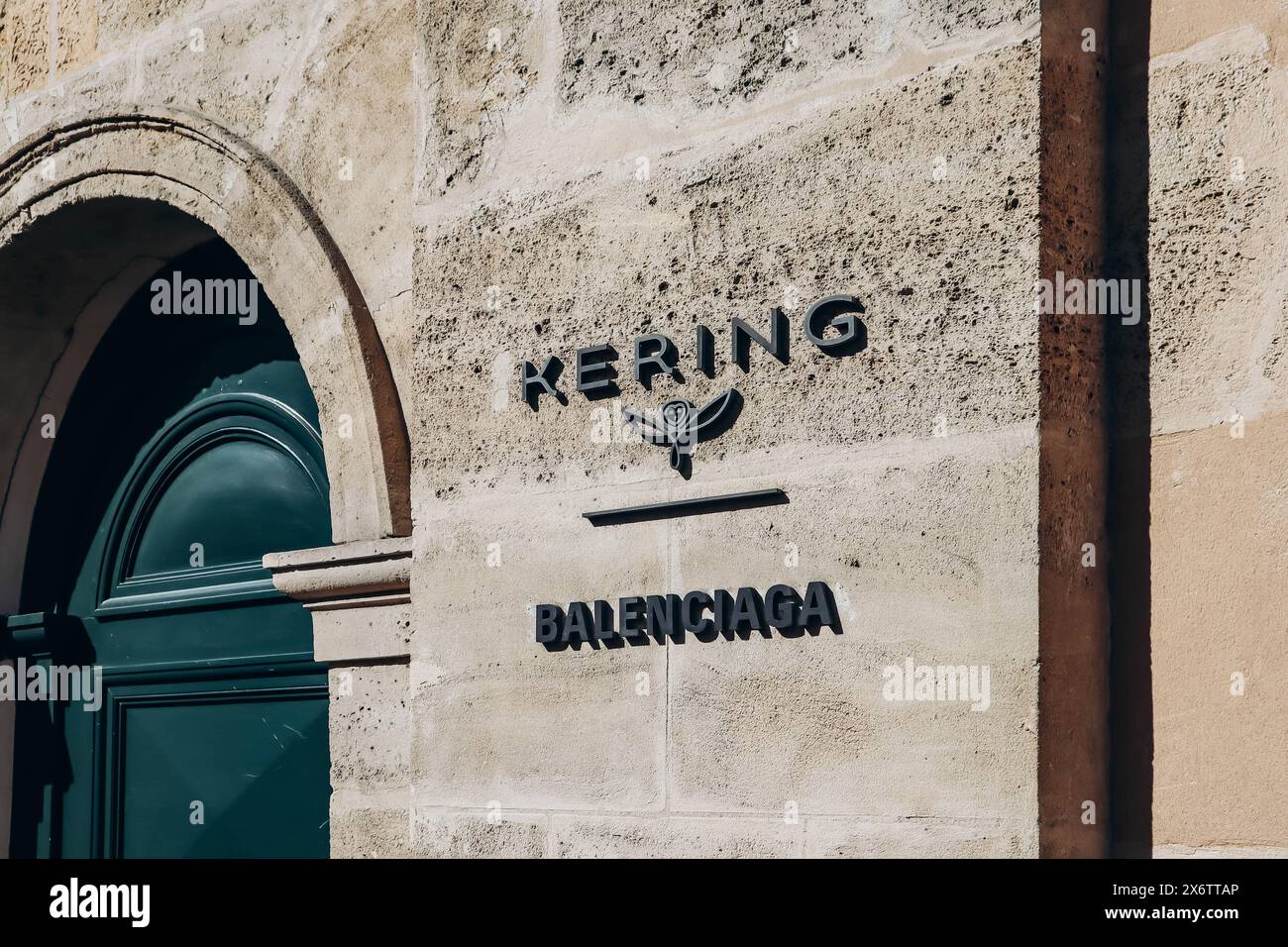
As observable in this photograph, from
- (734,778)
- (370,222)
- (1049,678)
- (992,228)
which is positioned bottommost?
(734,778)

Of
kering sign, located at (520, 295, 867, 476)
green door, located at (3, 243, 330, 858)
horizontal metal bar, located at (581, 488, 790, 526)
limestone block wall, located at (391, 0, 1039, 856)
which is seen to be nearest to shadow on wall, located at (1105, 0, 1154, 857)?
limestone block wall, located at (391, 0, 1039, 856)

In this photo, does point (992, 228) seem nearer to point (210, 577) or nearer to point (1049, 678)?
point (1049, 678)

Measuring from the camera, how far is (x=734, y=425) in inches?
86.9

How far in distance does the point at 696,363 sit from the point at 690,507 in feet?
0.68

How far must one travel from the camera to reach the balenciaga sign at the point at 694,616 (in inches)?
82.4

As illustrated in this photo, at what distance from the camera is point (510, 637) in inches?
96.3

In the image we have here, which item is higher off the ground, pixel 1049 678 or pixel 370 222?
pixel 370 222

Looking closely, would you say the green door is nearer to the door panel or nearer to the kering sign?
the door panel

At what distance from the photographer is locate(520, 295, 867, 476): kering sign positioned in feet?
6.93

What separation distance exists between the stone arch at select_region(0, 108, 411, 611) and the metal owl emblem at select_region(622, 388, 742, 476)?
806 millimetres

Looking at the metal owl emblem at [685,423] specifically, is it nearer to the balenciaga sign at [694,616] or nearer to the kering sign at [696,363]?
the kering sign at [696,363]
